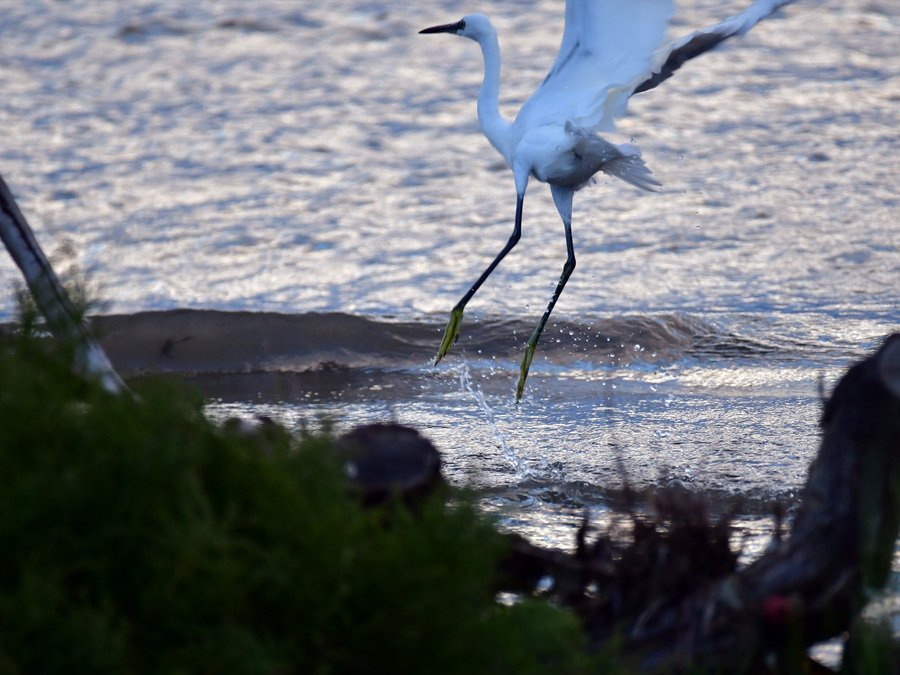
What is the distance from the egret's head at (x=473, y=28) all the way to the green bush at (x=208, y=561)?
3481mm

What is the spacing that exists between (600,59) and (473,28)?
82 centimetres

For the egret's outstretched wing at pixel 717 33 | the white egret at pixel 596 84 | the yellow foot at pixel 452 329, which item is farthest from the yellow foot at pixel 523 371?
the egret's outstretched wing at pixel 717 33

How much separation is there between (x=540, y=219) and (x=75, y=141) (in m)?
3.50

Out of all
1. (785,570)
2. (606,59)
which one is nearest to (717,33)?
(606,59)

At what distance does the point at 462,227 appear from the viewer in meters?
7.25

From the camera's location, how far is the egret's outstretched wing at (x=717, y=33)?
4176 millimetres

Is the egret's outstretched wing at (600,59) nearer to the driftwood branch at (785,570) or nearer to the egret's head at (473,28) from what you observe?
the egret's head at (473,28)

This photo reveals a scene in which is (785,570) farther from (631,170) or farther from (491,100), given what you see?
(491,100)

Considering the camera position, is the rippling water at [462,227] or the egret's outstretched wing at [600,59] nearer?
the egret's outstretched wing at [600,59]

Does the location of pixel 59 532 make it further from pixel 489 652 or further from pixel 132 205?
pixel 132 205

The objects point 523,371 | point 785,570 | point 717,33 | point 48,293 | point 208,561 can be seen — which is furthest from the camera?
point 523,371

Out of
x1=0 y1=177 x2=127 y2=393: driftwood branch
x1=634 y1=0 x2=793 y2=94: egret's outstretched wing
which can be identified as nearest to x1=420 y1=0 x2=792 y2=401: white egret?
x1=634 y1=0 x2=793 y2=94: egret's outstretched wing

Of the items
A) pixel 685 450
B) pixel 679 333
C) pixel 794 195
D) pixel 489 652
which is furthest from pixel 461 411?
pixel 794 195

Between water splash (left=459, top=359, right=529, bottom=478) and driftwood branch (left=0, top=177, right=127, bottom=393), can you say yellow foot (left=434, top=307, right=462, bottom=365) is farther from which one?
driftwood branch (left=0, top=177, right=127, bottom=393)
